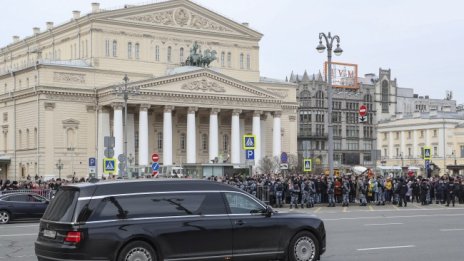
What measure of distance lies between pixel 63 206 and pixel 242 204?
3362mm

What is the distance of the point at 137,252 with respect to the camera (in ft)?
43.9

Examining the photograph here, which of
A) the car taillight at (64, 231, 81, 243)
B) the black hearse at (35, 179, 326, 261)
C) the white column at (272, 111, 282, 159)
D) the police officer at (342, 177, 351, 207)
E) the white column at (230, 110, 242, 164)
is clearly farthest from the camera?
the white column at (272, 111, 282, 159)

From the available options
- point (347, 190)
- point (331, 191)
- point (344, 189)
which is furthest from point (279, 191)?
point (347, 190)

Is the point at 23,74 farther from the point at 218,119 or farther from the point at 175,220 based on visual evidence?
the point at 175,220

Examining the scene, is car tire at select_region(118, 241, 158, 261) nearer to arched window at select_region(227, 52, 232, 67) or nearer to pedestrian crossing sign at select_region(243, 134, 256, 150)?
pedestrian crossing sign at select_region(243, 134, 256, 150)

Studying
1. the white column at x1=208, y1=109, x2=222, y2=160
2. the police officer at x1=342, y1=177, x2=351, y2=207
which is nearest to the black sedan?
the police officer at x1=342, y1=177, x2=351, y2=207

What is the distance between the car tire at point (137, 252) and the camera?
1323 centimetres

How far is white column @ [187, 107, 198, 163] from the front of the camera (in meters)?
74.9

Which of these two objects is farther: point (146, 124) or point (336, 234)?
point (146, 124)

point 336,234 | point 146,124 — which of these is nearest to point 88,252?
point 336,234

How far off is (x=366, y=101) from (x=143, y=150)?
67.1m

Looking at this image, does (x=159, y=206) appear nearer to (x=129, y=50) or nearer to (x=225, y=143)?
(x=129, y=50)

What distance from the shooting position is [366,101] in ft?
430

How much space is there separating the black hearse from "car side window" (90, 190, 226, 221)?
0.06 feet
